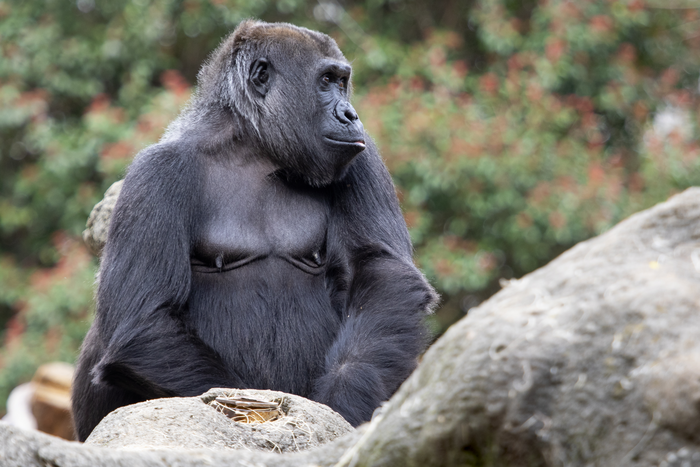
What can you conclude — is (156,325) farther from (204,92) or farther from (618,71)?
(618,71)

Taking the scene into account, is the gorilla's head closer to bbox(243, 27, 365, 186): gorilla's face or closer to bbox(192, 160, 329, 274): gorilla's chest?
bbox(243, 27, 365, 186): gorilla's face

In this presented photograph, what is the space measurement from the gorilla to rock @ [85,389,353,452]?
0.43 metres

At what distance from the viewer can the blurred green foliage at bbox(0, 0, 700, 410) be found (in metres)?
7.42

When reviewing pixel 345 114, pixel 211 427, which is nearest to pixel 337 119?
pixel 345 114

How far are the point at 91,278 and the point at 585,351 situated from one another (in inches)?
255

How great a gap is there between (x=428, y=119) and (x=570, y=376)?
5.82 metres

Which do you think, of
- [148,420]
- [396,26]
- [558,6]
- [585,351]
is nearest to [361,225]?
[148,420]

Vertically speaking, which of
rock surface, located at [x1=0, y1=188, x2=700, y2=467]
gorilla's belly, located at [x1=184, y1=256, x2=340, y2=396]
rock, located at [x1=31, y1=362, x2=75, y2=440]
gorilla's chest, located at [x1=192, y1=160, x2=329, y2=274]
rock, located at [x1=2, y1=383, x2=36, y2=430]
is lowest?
rock, located at [x1=2, y1=383, x2=36, y2=430]

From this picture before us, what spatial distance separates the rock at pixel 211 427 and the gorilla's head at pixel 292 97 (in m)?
1.30

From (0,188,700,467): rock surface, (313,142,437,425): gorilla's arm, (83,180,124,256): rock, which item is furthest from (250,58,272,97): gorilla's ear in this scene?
(0,188,700,467): rock surface

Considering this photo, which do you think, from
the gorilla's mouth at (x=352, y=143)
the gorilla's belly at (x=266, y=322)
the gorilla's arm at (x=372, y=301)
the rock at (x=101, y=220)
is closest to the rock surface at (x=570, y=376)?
the gorilla's arm at (x=372, y=301)

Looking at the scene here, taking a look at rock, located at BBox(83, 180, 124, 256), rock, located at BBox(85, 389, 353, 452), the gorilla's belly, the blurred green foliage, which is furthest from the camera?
the blurred green foliage

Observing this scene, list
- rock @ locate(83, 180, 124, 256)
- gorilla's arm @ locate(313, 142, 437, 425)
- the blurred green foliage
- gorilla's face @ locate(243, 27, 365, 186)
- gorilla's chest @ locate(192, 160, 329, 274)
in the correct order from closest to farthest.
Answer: gorilla's arm @ locate(313, 142, 437, 425), gorilla's chest @ locate(192, 160, 329, 274), gorilla's face @ locate(243, 27, 365, 186), rock @ locate(83, 180, 124, 256), the blurred green foliage

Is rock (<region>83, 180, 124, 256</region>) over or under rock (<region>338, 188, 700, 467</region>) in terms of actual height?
under
